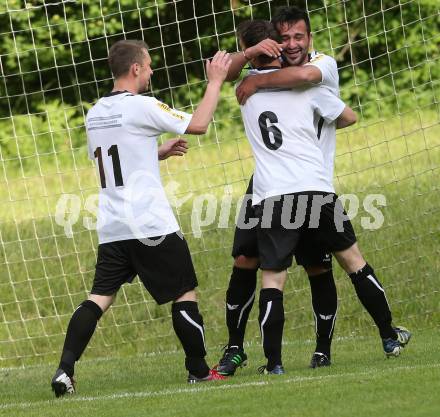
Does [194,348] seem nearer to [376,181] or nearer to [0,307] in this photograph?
[0,307]

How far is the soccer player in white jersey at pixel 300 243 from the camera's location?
20.5ft

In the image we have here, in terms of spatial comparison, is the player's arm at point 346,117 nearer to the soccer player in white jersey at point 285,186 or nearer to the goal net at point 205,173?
the soccer player in white jersey at point 285,186

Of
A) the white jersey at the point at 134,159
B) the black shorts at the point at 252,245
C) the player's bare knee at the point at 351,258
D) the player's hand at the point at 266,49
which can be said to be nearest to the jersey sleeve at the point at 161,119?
the white jersey at the point at 134,159

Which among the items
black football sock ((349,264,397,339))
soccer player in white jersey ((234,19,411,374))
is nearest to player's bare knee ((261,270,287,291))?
soccer player in white jersey ((234,19,411,374))

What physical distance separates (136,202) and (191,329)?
2.34 ft

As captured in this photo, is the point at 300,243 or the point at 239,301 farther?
the point at 239,301

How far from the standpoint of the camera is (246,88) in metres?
6.38

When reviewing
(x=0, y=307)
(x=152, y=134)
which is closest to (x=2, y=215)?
(x=0, y=307)

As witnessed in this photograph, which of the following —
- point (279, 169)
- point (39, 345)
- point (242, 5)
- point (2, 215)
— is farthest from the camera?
point (2, 215)

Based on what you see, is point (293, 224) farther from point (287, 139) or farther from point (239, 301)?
point (239, 301)

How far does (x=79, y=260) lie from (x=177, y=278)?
4570 mm

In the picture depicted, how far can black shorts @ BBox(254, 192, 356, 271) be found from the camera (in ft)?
20.3

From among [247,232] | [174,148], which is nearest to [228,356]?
[247,232]

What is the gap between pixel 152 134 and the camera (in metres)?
6.30
